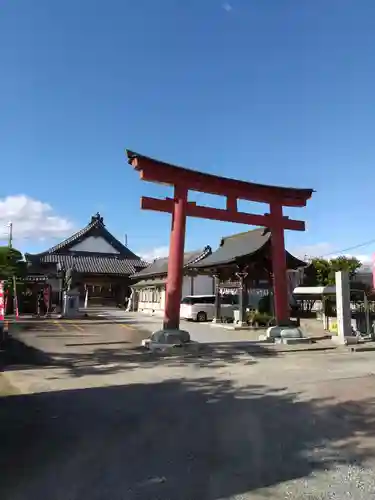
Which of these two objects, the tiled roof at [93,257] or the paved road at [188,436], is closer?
the paved road at [188,436]

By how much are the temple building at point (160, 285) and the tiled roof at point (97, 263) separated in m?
2.99

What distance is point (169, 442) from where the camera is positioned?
5.11 metres

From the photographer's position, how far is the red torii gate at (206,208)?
13773mm

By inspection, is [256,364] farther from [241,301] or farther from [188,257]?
[188,257]

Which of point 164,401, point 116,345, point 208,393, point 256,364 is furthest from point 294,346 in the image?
point 164,401

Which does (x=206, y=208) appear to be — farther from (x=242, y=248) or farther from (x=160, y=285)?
(x=160, y=285)

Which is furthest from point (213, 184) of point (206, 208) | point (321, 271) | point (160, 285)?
point (321, 271)

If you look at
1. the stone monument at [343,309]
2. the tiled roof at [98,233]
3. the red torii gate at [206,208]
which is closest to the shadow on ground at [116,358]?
the red torii gate at [206,208]

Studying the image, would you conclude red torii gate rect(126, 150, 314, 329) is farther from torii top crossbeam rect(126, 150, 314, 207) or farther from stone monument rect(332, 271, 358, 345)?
stone monument rect(332, 271, 358, 345)

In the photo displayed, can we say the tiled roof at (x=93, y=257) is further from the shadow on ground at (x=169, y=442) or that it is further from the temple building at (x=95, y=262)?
the shadow on ground at (x=169, y=442)

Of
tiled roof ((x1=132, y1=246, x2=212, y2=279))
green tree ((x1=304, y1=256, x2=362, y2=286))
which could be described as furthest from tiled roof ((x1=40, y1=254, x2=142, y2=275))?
green tree ((x1=304, y1=256, x2=362, y2=286))

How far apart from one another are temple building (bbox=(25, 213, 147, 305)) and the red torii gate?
3118 cm

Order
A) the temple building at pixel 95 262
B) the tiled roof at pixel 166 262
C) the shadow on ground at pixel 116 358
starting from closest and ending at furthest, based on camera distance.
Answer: the shadow on ground at pixel 116 358 < the tiled roof at pixel 166 262 < the temple building at pixel 95 262

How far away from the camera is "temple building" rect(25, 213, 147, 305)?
45250 millimetres
